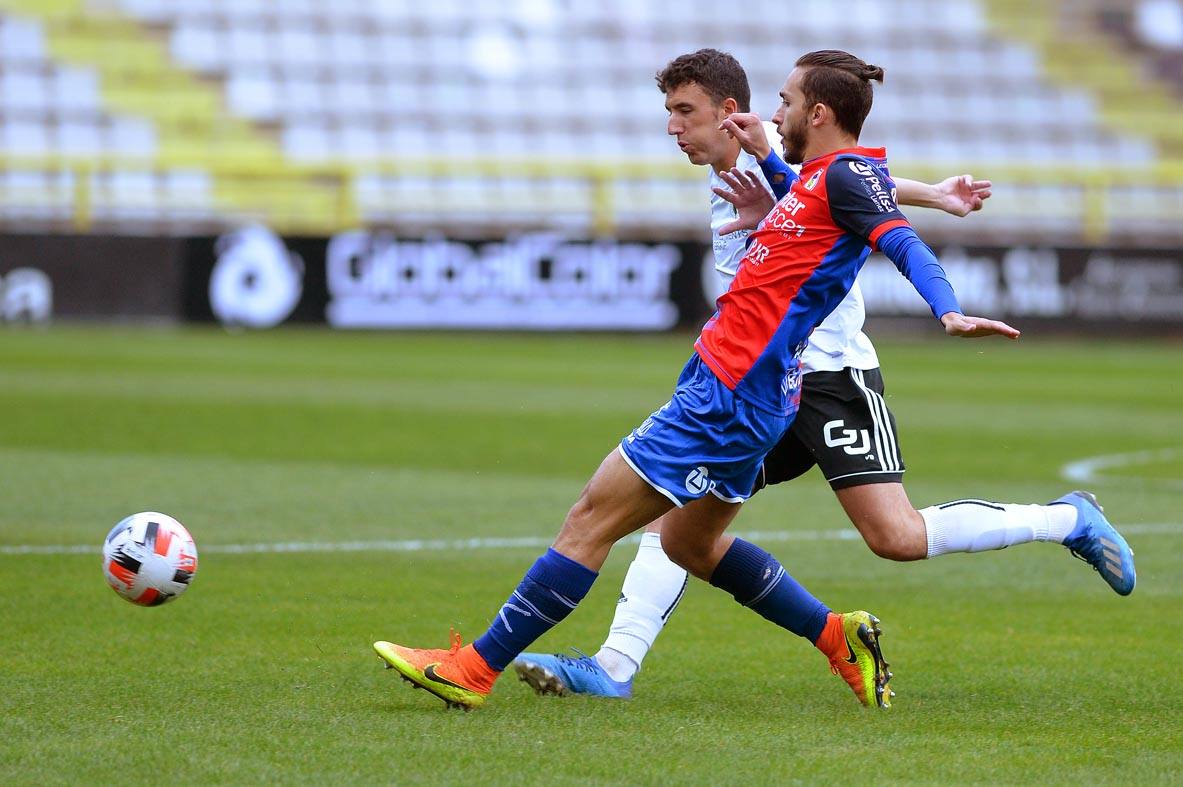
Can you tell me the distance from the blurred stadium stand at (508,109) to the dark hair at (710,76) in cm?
1767

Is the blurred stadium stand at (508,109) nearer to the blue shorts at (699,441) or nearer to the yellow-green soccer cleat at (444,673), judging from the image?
the yellow-green soccer cleat at (444,673)

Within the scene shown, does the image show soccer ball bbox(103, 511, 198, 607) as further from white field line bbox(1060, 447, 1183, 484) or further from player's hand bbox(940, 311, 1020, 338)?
white field line bbox(1060, 447, 1183, 484)

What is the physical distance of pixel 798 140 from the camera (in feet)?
15.3

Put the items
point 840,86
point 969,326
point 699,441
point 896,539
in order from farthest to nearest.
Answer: point 896,539 < point 840,86 < point 699,441 < point 969,326

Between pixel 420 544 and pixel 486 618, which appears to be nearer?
pixel 486 618

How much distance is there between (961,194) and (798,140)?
67 centimetres

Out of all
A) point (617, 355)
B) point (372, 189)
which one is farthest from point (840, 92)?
point (372, 189)

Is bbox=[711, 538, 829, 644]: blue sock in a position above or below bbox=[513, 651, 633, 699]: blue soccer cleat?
above

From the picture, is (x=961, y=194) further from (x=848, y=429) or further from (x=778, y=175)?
(x=848, y=429)

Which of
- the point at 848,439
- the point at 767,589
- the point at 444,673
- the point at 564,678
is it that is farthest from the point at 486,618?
the point at 848,439

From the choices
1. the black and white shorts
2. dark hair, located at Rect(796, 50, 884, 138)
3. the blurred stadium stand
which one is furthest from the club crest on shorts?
the blurred stadium stand

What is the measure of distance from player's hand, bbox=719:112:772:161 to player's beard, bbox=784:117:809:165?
12 centimetres

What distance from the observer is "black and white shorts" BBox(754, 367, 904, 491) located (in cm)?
479

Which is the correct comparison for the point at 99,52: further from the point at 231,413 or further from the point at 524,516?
the point at 524,516
